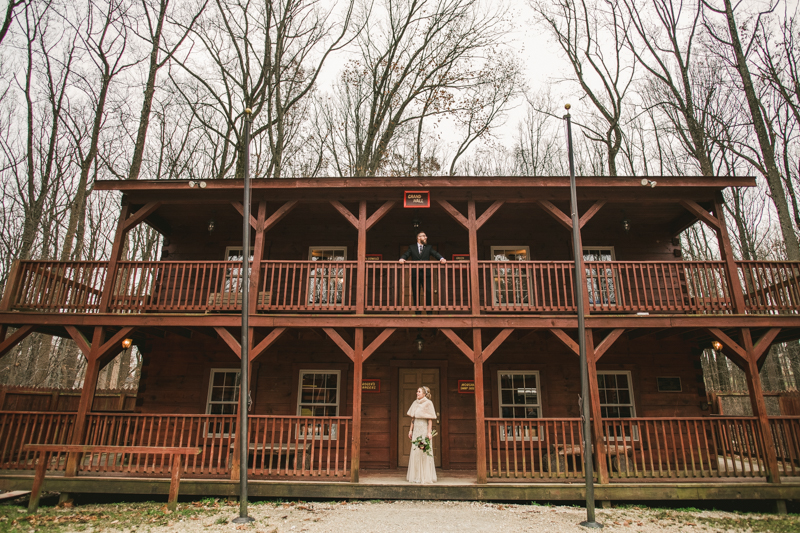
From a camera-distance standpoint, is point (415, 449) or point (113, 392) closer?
point (415, 449)

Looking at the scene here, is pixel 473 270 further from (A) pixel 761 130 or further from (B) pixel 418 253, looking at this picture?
(A) pixel 761 130

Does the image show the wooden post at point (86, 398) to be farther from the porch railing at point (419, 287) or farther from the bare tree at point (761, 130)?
the bare tree at point (761, 130)

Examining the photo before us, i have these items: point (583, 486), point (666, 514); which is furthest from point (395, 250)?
point (666, 514)

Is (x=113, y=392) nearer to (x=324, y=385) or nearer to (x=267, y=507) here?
(x=324, y=385)

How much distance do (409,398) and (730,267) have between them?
302 inches

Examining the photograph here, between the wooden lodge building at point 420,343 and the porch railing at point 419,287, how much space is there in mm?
96

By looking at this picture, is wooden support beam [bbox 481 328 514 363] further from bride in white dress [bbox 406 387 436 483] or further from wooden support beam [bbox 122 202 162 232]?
wooden support beam [bbox 122 202 162 232]

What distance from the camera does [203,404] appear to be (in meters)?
11.7

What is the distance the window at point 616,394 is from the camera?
1152 centimetres

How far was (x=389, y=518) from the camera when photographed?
25.0 feet

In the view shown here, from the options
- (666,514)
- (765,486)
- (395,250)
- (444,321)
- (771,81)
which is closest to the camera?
(666,514)

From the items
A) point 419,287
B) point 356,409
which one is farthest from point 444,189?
point 356,409

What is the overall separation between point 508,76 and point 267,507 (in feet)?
69.4

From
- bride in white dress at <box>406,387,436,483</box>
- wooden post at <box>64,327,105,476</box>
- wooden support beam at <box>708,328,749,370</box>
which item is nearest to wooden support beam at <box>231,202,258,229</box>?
wooden post at <box>64,327,105,476</box>
